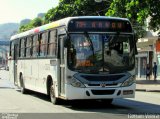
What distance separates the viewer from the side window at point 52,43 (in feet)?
57.7

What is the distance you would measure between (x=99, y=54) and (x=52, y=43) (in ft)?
8.06

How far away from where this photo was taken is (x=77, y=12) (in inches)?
1935

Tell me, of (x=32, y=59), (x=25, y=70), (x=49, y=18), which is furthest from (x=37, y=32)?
(x=49, y=18)

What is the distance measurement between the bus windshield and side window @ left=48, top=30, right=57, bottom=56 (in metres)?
A: 1.60

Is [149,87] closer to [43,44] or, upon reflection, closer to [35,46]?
[35,46]

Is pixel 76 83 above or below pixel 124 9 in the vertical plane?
below

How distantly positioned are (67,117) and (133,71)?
3.68m

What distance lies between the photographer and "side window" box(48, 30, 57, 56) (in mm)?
17578

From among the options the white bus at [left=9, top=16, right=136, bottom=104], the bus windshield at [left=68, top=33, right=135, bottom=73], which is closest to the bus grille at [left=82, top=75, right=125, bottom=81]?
the white bus at [left=9, top=16, right=136, bottom=104]

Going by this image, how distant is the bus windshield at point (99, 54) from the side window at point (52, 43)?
160 cm

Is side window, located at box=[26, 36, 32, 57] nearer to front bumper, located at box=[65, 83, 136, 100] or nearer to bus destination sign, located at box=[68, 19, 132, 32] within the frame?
bus destination sign, located at box=[68, 19, 132, 32]

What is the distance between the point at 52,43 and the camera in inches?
704

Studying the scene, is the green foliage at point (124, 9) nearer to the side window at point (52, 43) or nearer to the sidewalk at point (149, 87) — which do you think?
the sidewalk at point (149, 87)

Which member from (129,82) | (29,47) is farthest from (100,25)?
(29,47)
